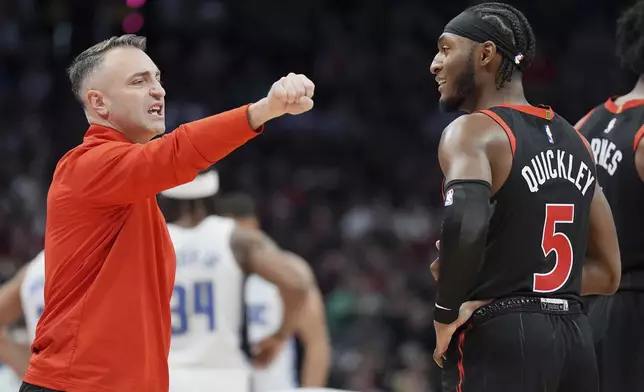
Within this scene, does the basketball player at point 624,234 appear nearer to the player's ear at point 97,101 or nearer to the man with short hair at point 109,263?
the man with short hair at point 109,263

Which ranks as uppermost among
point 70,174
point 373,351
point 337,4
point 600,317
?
point 337,4

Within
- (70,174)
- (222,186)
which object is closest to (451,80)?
(70,174)

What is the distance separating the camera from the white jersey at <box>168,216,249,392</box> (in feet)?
20.4

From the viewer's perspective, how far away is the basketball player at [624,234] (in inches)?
185

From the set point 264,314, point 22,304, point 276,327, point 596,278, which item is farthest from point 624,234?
point 264,314

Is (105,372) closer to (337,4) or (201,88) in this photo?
(201,88)

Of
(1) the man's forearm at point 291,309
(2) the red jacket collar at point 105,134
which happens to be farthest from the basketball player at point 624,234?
(1) the man's forearm at point 291,309

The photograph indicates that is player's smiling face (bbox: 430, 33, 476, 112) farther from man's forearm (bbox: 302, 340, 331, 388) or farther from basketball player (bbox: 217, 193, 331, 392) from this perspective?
man's forearm (bbox: 302, 340, 331, 388)

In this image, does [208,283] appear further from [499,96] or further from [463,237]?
[463,237]

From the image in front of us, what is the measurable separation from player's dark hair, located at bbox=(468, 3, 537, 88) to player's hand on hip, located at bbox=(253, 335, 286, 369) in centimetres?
383

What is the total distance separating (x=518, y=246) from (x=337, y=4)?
12757 millimetres

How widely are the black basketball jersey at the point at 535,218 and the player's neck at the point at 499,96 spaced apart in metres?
0.07

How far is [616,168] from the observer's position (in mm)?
4723

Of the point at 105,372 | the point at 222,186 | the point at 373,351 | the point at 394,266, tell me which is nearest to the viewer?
the point at 105,372
